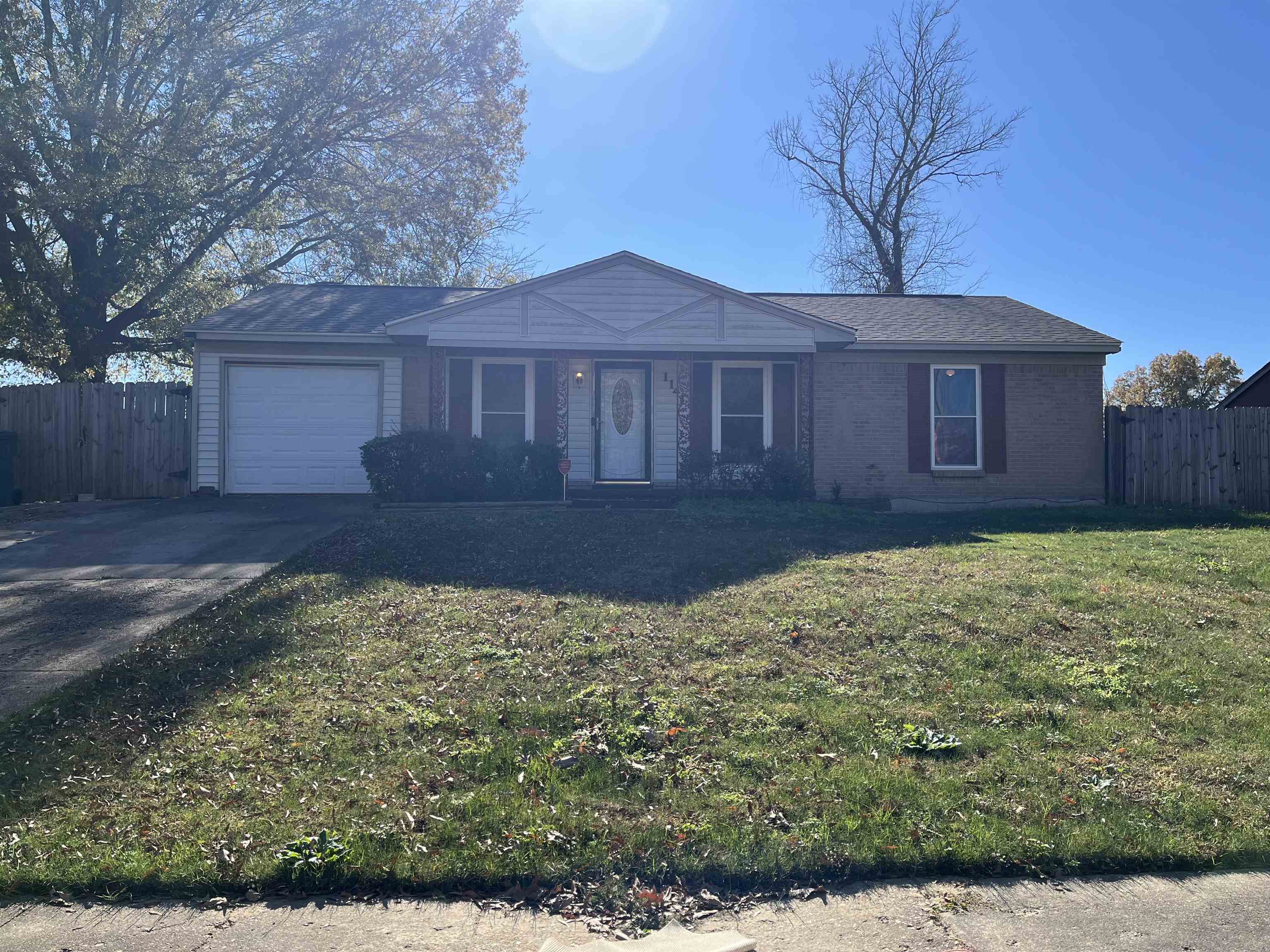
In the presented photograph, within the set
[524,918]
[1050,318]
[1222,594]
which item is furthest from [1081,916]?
[1050,318]

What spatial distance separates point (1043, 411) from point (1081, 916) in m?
14.2

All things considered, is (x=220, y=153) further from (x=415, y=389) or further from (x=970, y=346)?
(x=970, y=346)

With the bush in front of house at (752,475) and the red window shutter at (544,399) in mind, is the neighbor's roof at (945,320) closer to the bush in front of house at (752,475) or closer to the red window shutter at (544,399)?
the bush in front of house at (752,475)

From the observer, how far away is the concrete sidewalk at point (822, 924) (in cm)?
334

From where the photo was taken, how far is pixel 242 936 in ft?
11.1

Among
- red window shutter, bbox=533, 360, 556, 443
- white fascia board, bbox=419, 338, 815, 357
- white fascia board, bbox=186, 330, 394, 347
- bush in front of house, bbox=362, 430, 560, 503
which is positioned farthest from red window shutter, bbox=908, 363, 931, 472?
white fascia board, bbox=186, 330, 394, 347

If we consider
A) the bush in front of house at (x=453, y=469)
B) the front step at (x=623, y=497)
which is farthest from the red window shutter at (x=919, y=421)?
the bush in front of house at (x=453, y=469)

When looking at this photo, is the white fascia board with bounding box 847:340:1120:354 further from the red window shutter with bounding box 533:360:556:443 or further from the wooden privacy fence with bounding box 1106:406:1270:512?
the red window shutter with bounding box 533:360:556:443

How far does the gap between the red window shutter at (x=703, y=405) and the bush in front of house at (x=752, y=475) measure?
20.0 inches

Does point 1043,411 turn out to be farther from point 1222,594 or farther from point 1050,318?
point 1222,594

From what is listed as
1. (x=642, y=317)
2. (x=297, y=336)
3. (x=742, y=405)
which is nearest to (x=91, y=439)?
(x=297, y=336)

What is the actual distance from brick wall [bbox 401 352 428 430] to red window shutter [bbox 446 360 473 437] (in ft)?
1.49

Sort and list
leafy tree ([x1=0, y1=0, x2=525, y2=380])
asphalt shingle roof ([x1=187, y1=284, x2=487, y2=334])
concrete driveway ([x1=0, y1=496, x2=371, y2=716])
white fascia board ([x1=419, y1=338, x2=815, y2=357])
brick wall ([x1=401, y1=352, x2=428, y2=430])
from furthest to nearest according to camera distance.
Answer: leafy tree ([x1=0, y1=0, x2=525, y2=380])
brick wall ([x1=401, y1=352, x2=428, y2=430])
asphalt shingle roof ([x1=187, y1=284, x2=487, y2=334])
white fascia board ([x1=419, y1=338, x2=815, y2=357])
concrete driveway ([x1=0, y1=496, x2=371, y2=716])

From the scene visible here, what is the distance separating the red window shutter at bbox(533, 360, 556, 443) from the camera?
15906 millimetres
